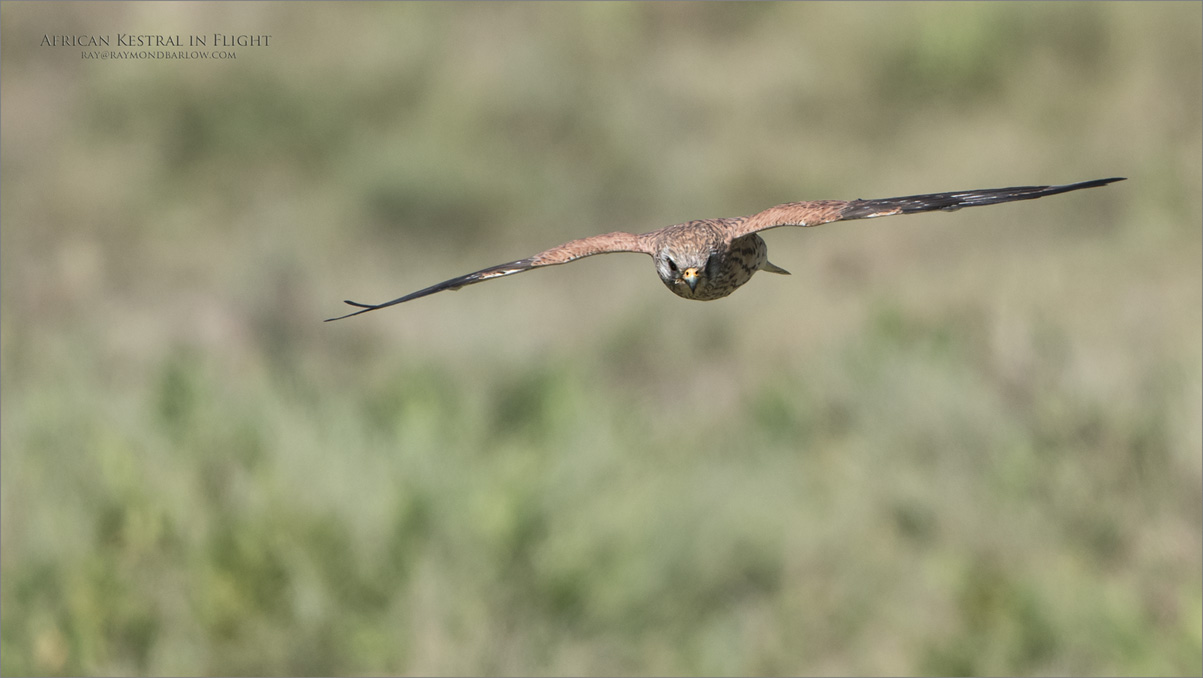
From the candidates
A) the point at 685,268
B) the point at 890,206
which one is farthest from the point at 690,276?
the point at 890,206

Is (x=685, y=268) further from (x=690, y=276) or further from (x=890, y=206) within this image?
(x=890, y=206)

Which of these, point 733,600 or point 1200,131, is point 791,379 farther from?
point 1200,131

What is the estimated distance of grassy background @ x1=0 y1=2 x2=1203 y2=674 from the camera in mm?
7969

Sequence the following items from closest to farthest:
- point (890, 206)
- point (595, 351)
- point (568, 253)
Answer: point (890, 206)
point (568, 253)
point (595, 351)

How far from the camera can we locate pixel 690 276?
3.09 meters

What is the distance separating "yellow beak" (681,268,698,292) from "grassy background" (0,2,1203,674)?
5152 millimetres

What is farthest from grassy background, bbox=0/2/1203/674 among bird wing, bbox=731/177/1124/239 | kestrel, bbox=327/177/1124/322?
bird wing, bbox=731/177/1124/239

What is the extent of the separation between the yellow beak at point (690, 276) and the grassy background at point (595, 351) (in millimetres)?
5152

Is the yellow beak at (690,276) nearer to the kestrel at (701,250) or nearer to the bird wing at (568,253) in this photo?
the kestrel at (701,250)

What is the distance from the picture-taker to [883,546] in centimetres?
1075

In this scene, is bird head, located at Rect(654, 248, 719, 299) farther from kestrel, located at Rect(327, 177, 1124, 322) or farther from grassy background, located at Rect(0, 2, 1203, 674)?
grassy background, located at Rect(0, 2, 1203, 674)

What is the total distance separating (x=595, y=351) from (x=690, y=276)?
40.9ft

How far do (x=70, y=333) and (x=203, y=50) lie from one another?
935 cm

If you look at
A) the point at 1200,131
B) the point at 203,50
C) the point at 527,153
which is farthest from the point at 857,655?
the point at 203,50
